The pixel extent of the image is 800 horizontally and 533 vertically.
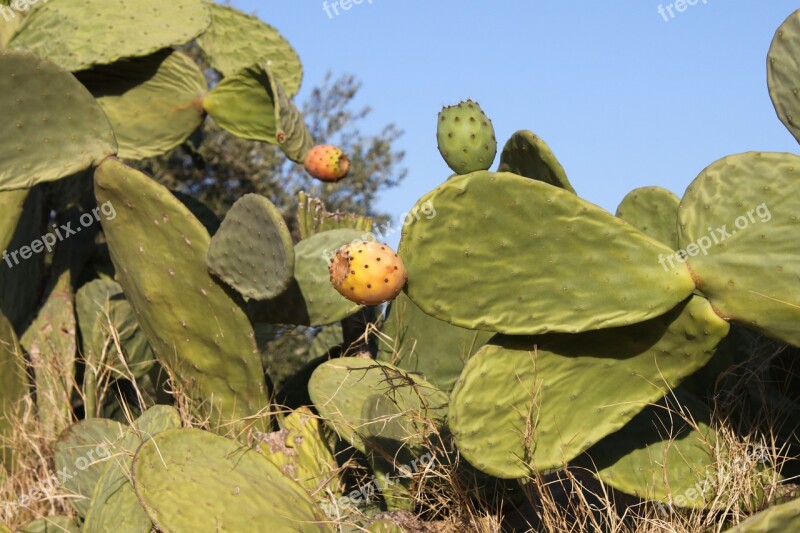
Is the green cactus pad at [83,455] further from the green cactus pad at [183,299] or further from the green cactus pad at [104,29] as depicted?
the green cactus pad at [104,29]

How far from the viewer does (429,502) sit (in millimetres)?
2678

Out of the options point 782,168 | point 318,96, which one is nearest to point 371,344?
point 782,168

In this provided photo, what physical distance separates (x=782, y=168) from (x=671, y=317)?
0.38 meters

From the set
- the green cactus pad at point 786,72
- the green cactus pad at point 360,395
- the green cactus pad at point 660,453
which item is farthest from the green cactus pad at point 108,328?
the green cactus pad at point 786,72

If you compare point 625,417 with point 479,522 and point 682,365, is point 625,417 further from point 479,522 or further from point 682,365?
point 479,522

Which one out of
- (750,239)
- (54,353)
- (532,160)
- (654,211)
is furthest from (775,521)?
(54,353)

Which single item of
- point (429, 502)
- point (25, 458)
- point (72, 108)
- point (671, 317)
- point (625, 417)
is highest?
point (72, 108)

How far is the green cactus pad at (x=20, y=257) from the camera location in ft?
12.4

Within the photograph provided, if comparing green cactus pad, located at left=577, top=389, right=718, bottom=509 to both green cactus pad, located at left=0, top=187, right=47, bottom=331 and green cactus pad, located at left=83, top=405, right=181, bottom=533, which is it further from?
green cactus pad, located at left=0, top=187, right=47, bottom=331

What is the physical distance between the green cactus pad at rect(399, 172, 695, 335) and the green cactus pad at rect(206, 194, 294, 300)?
611mm

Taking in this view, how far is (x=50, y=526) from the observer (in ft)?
9.59

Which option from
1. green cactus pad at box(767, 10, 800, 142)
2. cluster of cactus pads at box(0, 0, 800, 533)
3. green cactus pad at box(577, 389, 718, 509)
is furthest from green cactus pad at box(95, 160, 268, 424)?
green cactus pad at box(767, 10, 800, 142)

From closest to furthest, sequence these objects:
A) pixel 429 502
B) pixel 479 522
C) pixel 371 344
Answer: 1. pixel 479 522
2. pixel 429 502
3. pixel 371 344

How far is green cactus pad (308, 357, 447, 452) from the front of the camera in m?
2.57
